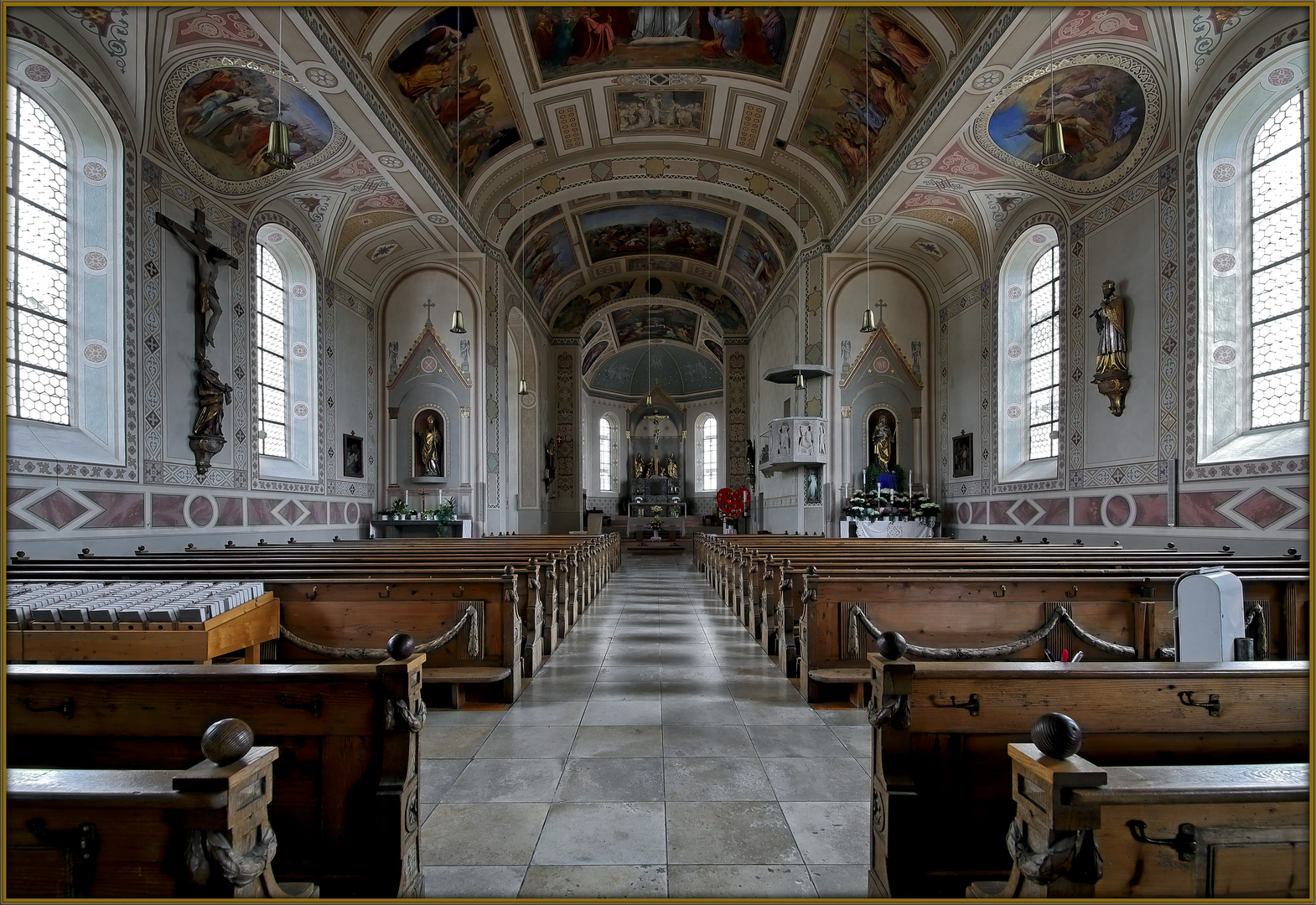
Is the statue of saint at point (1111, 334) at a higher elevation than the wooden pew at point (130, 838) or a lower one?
higher

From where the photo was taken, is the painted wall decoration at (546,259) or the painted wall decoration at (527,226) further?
the painted wall decoration at (546,259)

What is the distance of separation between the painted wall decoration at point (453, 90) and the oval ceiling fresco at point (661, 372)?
58.7 feet

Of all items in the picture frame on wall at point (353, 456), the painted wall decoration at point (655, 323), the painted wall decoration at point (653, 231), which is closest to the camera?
the picture frame on wall at point (353, 456)

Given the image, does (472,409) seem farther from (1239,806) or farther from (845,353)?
(1239,806)

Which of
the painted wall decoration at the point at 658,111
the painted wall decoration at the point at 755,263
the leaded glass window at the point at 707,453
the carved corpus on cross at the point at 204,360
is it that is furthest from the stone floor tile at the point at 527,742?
the leaded glass window at the point at 707,453

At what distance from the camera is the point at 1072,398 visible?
37.8 feet

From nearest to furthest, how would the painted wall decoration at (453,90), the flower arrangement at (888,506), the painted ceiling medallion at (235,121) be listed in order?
the painted ceiling medallion at (235,121)
the painted wall decoration at (453,90)
the flower arrangement at (888,506)

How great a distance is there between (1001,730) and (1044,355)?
40.6 feet

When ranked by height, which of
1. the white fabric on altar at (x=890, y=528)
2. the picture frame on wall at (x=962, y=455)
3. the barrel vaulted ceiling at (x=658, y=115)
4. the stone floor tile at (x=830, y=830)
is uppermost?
the barrel vaulted ceiling at (x=658, y=115)

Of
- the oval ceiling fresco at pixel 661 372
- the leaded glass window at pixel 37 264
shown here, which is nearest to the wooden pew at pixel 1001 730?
the leaded glass window at pixel 37 264

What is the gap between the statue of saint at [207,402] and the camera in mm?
9859

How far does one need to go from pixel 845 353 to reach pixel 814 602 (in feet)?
41.2

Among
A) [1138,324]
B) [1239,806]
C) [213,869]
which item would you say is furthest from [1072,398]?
[213,869]

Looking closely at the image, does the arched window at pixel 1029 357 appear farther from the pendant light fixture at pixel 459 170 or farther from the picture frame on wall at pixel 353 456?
the picture frame on wall at pixel 353 456
